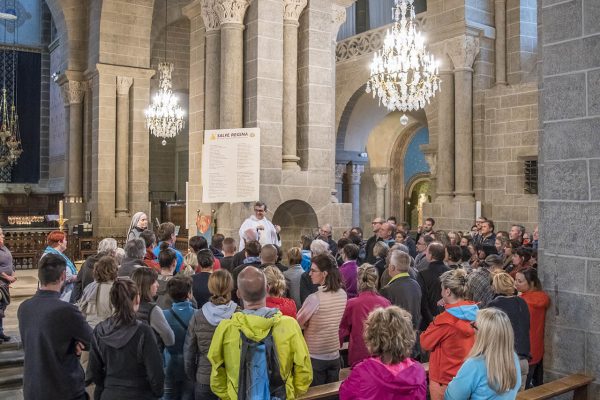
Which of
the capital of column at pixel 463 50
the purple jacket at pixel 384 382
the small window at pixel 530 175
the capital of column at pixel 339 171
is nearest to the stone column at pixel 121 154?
the capital of column at pixel 339 171

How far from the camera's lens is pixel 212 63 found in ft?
32.4

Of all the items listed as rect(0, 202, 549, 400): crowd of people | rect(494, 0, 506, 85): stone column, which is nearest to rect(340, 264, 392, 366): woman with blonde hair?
rect(0, 202, 549, 400): crowd of people

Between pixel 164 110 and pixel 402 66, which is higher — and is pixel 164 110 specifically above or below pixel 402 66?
below

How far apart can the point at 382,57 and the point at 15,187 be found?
16.7 meters

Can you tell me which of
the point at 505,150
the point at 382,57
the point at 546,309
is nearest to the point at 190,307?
the point at 546,309

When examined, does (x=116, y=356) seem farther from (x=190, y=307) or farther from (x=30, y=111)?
(x=30, y=111)

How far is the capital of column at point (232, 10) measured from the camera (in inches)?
368

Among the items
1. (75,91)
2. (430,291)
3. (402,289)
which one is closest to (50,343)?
(402,289)

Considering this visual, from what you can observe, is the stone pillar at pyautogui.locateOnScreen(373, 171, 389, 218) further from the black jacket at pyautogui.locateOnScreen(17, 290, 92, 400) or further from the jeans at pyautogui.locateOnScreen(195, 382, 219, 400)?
the black jacket at pyautogui.locateOnScreen(17, 290, 92, 400)

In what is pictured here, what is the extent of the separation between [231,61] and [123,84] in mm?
6325

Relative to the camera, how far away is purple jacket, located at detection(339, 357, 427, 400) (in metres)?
2.80

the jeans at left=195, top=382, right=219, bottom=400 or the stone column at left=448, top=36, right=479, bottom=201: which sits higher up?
the stone column at left=448, top=36, right=479, bottom=201

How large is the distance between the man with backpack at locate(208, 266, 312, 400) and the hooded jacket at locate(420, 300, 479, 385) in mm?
832

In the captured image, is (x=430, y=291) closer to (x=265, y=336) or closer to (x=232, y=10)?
(x=265, y=336)
